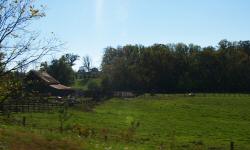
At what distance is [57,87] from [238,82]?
56249 millimetres

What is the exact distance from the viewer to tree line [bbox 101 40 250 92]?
13012 centimetres

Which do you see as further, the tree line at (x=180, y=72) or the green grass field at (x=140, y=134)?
the tree line at (x=180, y=72)

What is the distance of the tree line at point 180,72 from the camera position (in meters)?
130

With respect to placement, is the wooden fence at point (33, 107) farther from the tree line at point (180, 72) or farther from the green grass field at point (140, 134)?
the tree line at point (180, 72)

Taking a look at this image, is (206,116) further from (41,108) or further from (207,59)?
(207,59)

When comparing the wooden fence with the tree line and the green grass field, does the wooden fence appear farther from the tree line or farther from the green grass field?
the tree line

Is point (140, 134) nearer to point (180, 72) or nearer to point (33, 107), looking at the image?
point (33, 107)

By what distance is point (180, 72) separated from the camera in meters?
135

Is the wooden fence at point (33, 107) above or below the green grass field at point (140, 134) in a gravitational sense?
above

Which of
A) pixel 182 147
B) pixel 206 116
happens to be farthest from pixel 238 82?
pixel 182 147

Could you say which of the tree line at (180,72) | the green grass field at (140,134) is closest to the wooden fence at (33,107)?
the green grass field at (140,134)

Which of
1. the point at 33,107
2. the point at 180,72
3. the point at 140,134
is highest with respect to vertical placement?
the point at 180,72

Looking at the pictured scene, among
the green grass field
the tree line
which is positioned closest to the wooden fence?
the green grass field

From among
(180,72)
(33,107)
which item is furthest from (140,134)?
(180,72)
